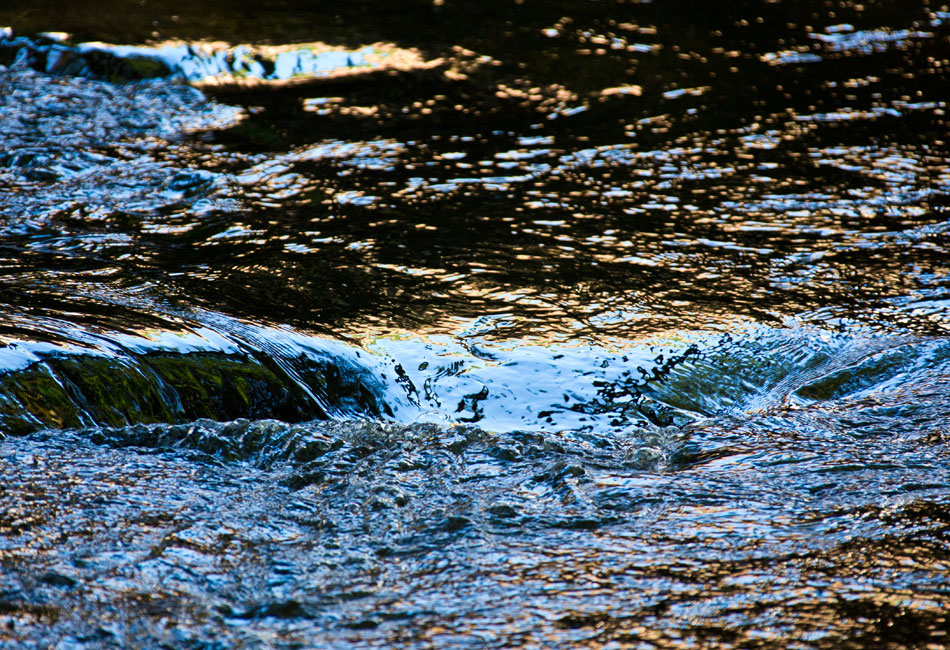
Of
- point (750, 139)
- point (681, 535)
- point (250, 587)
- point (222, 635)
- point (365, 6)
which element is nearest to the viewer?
point (222, 635)

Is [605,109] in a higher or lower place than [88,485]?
higher

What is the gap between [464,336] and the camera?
11.4ft

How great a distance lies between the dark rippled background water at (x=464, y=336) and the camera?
2.16 metres

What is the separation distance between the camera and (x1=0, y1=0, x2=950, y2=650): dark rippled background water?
2.16m

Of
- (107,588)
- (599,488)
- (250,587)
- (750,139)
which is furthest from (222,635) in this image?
(750,139)

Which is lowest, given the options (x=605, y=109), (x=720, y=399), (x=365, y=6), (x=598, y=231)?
(x=720, y=399)

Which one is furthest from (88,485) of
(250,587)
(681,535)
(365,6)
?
(365,6)

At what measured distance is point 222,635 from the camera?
1.98 meters

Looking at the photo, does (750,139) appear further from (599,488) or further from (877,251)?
(599,488)

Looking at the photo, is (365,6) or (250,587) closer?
(250,587)

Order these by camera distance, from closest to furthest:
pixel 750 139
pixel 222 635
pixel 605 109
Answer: pixel 222 635 < pixel 750 139 < pixel 605 109

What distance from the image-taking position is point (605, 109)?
226 inches

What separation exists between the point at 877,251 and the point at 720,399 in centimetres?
147

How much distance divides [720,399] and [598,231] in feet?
4.30
